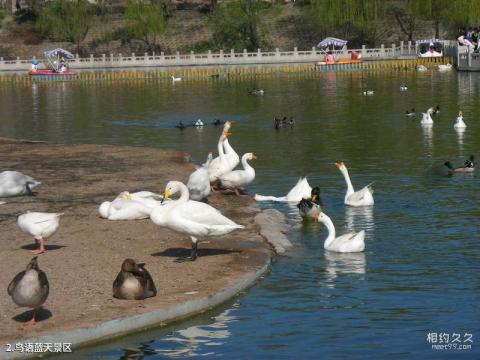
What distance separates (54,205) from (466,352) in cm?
1086

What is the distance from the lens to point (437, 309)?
1410cm

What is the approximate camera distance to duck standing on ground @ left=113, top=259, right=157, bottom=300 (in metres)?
13.4

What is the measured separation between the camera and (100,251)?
54.4ft

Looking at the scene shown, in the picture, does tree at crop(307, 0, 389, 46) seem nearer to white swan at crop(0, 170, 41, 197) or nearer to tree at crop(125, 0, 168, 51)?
tree at crop(125, 0, 168, 51)

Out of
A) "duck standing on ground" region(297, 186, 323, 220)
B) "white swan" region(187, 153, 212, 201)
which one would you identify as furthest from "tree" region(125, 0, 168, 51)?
"white swan" region(187, 153, 212, 201)

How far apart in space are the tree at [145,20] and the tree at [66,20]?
→ 4.38 m

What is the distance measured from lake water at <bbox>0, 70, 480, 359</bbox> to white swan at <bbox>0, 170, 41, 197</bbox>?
5.28 metres

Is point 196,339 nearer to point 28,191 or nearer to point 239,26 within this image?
point 28,191

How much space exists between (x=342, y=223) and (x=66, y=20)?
85.3 meters

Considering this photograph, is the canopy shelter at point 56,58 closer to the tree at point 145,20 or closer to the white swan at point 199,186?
the tree at point 145,20

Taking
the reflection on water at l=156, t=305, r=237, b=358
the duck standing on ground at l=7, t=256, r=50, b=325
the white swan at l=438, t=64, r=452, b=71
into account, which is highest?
the white swan at l=438, t=64, r=452, b=71

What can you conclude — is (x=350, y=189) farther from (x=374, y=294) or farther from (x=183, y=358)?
(x=183, y=358)

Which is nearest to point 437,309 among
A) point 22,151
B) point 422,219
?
point 422,219

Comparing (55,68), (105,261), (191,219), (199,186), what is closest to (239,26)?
(55,68)
